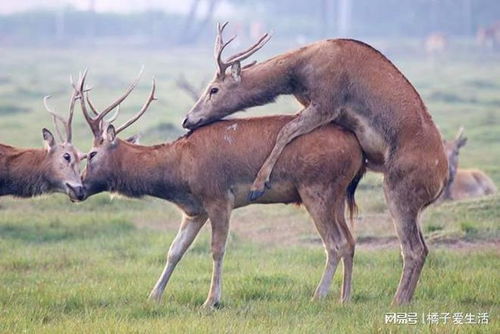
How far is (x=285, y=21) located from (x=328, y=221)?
53530 mm

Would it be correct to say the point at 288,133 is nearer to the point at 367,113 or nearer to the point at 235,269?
the point at 367,113

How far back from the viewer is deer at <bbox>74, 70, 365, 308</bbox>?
890 centimetres

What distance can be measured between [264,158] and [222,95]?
88 cm

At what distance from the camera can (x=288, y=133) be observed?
8.98 m

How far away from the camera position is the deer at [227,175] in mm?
8898

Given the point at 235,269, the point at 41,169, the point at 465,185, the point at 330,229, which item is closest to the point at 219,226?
the point at 330,229

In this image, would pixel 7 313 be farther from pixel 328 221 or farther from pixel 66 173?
pixel 328 221

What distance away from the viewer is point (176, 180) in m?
9.23

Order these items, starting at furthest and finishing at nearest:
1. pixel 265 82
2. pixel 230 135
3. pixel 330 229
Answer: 1. pixel 265 82
2. pixel 230 135
3. pixel 330 229

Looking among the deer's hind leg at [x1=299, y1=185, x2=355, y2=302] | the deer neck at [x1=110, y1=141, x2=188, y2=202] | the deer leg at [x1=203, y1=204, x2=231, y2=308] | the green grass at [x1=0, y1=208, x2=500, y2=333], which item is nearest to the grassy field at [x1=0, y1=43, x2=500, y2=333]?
the green grass at [x1=0, y1=208, x2=500, y2=333]

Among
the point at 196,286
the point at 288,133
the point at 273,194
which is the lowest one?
the point at 196,286

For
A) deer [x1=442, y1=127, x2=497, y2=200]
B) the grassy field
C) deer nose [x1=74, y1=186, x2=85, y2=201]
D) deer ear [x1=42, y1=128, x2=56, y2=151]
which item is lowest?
deer [x1=442, y1=127, x2=497, y2=200]

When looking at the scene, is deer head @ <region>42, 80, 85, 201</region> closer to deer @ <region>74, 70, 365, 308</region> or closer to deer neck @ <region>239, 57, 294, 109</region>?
deer @ <region>74, 70, 365, 308</region>

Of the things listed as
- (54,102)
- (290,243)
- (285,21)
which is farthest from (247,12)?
(290,243)
